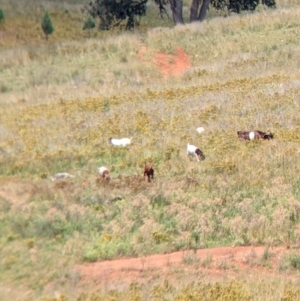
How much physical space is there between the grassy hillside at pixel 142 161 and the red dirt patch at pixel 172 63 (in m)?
0.30

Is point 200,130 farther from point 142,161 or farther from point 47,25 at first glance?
point 47,25

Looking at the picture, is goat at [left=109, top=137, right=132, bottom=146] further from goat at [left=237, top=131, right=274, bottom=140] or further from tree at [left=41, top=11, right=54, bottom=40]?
tree at [left=41, top=11, right=54, bottom=40]

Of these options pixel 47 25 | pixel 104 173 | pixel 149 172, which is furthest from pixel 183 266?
pixel 47 25

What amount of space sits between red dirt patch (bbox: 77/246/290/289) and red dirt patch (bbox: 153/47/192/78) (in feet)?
42.6

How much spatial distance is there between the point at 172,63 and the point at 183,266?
48.7 feet

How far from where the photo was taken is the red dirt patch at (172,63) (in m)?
20.1

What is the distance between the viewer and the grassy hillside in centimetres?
712

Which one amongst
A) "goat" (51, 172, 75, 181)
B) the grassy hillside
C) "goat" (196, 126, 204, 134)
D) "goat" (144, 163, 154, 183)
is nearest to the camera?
the grassy hillside

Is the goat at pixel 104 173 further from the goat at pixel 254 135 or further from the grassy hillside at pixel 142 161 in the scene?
the goat at pixel 254 135

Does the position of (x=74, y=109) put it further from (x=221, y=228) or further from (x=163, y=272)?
(x=163, y=272)

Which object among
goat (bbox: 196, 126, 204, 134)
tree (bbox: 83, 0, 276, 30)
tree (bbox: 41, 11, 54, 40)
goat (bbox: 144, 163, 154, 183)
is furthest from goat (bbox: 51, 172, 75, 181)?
tree (bbox: 41, 11, 54, 40)

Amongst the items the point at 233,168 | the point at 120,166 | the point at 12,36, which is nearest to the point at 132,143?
the point at 120,166

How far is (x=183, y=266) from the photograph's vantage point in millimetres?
6676

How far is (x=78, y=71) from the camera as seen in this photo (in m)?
20.5
